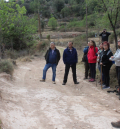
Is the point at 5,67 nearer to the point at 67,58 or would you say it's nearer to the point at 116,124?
the point at 67,58

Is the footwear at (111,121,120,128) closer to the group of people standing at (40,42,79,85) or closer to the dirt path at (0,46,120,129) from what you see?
the dirt path at (0,46,120,129)

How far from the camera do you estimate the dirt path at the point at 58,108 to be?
378cm

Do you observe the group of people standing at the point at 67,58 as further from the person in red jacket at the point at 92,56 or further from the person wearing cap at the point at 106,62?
the person wearing cap at the point at 106,62

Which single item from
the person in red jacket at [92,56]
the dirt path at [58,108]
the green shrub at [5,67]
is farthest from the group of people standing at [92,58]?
the green shrub at [5,67]

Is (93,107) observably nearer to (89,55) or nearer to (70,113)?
(70,113)

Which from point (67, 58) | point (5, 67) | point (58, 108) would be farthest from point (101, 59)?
point (5, 67)

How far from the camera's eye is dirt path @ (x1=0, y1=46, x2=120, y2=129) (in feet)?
12.4

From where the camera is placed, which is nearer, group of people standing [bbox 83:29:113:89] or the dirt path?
the dirt path

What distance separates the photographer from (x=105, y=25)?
1152 cm

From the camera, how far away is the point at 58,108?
15.6 ft

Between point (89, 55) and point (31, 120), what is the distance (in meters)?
4.71

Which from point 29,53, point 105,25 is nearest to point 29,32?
point 29,53

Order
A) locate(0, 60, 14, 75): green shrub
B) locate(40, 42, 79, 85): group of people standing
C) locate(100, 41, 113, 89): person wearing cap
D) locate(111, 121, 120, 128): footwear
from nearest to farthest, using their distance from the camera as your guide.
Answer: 1. locate(111, 121, 120, 128): footwear
2. locate(100, 41, 113, 89): person wearing cap
3. locate(40, 42, 79, 85): group of people standing
4. locate(0, 60, 14, 75): green shrub

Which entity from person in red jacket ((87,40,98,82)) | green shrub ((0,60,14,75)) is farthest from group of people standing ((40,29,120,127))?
green shrub ((0,60,14,75))
